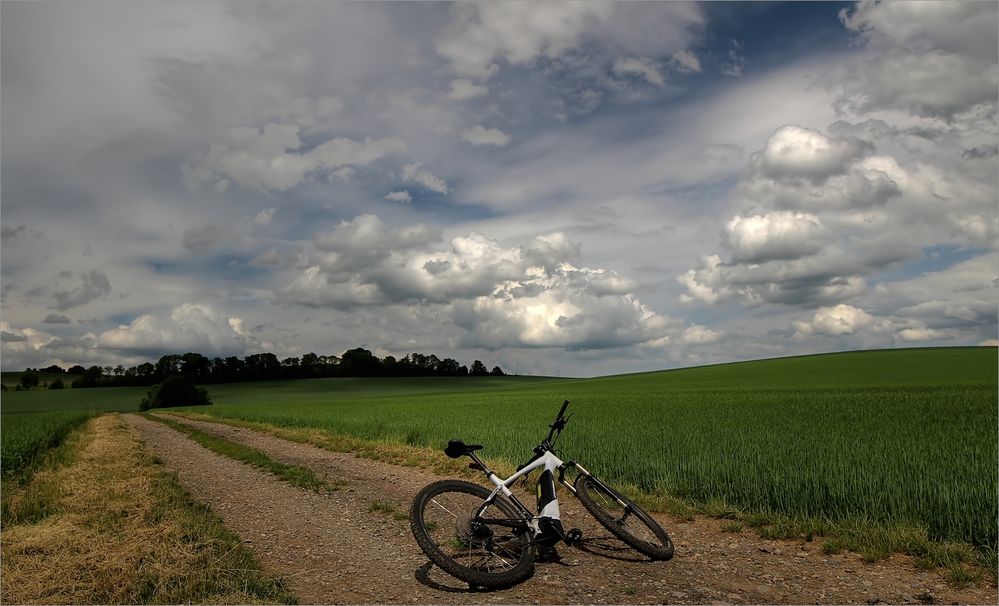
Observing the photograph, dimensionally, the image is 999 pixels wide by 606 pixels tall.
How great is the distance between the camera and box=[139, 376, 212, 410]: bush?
3676 inches

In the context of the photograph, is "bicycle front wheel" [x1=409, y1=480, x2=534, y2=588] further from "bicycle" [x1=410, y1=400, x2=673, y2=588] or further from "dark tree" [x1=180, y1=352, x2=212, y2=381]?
"dark tree" [x1=180, y1=352, x2=212, y2=381]

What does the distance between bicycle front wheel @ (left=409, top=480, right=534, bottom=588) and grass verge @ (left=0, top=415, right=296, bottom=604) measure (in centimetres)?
Answer: 170

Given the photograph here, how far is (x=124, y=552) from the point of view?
7.40m

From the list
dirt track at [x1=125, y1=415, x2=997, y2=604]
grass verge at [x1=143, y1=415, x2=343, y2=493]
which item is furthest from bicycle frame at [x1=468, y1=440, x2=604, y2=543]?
grass verge at [x1=143, y1=415, x2=343, y2=493]

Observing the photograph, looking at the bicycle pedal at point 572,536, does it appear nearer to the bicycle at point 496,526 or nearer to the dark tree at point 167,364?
the bicycle at point 496,526

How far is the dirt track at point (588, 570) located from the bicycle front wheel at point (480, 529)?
0.85 ft

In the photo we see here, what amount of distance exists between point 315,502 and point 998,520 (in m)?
10.7

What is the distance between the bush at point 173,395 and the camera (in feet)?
306

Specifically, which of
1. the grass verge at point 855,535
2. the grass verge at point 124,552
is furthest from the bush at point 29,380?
the grass verge at point 855,535

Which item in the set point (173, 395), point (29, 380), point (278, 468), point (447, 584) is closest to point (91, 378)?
point (29, 380)

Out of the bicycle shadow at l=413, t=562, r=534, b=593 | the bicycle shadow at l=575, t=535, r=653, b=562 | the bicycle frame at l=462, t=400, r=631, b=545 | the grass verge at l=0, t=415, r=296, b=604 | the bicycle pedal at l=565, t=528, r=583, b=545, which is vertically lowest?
the bicycle shadow at l=575, t=535, r=653, b=562

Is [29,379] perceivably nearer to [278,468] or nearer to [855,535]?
[278,468]

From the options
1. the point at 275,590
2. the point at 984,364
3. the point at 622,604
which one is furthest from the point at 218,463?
the point at 984,364

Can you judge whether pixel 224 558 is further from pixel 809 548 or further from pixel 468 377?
pixel 468 377
